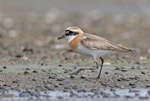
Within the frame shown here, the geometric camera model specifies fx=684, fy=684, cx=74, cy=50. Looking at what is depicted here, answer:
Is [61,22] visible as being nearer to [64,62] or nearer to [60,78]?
[64,62]

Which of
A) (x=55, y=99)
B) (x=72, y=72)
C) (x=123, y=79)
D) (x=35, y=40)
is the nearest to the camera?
(x=55, y=99)

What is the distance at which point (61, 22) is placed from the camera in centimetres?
2306

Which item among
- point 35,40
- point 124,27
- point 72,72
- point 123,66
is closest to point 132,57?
point 123,66

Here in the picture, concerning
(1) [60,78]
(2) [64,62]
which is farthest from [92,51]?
(2) [64,62]

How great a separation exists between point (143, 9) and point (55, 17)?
4.10m

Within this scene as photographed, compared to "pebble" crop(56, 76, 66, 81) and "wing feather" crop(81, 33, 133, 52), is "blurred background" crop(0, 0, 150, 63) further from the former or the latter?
"wing feather" crop(81, 33, 133, 52)

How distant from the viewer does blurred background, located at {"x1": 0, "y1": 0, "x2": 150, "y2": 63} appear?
711 inches

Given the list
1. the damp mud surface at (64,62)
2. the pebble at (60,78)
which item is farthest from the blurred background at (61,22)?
the pebble at (60,78)

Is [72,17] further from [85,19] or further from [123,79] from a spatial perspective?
[123,79]

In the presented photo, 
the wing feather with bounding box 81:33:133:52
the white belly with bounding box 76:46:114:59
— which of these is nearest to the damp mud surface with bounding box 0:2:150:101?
the white belly with bounding box 76:46:114:59

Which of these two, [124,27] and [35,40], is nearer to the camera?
[35,40]

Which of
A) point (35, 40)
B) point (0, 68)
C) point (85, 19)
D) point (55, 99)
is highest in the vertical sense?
point (85, 19)

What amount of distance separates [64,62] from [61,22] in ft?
25.5

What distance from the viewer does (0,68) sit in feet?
47.6
